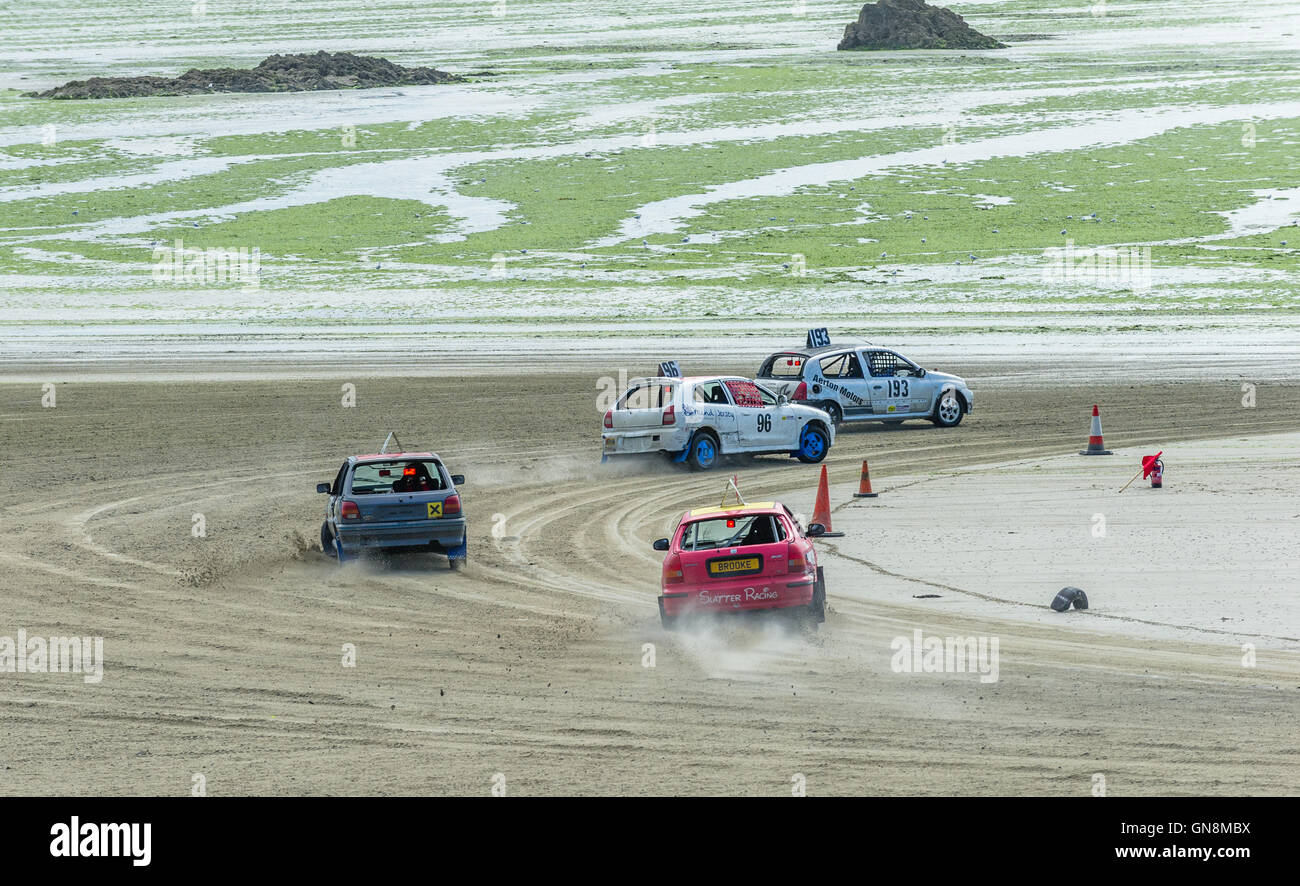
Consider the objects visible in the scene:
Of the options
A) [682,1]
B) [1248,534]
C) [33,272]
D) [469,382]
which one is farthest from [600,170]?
[682,1]

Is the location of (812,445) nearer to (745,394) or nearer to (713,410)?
(745,394)

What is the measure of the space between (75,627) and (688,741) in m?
6.51

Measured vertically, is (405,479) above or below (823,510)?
above

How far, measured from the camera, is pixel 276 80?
116 meters

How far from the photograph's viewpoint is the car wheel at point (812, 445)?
2466cm

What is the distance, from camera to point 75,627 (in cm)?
1458

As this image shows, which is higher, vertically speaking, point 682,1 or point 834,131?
point 682,1

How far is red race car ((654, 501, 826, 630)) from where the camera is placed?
45.5ft

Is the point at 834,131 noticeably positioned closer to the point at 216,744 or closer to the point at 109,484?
the point at 109,484

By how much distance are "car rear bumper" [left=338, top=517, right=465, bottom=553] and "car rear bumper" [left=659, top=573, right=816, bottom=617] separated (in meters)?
3.79

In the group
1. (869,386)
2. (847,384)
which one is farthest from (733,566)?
(869,386)

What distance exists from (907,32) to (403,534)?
126 metres

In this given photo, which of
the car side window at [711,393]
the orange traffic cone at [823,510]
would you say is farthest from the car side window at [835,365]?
the orange traffic cone at [823,510]

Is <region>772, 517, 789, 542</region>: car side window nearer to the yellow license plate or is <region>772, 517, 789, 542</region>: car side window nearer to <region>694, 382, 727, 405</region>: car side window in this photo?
the yellow license plate
